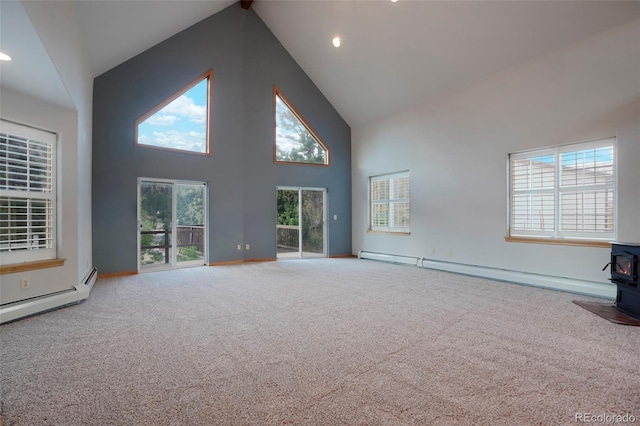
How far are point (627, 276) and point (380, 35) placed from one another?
16.3 feet

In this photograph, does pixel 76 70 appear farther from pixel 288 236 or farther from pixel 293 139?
pixel 288 236

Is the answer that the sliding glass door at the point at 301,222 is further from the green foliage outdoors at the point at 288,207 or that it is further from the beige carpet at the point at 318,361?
the beige carpet at the point at 318,361

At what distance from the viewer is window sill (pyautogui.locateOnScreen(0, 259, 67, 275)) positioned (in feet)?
10.3

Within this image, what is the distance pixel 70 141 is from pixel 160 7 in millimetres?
Answer: 2527

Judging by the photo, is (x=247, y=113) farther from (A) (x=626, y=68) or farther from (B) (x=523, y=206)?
(A) (x=626, y=68)

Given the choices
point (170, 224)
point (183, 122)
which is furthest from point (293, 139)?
point (170, 224)

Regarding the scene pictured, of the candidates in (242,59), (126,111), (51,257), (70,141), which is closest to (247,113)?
(242,59)

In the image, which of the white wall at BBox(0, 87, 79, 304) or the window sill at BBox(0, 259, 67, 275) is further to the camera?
the white wall at BBox(0, 87, 79, 304)

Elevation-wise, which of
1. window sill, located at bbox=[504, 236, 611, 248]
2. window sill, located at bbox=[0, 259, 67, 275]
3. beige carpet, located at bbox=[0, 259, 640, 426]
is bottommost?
beige carpet, located at bbox=[0, 259, 640, 426]

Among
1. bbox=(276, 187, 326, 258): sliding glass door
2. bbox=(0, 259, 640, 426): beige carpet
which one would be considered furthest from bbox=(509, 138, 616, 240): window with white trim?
bbox=(276, 187, 326, 258): sliding glass door

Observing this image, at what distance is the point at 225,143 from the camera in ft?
22.0

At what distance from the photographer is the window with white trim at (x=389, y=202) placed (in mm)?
6887

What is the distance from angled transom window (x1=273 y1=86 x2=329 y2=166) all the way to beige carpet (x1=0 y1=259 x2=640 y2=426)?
4236 millimetres

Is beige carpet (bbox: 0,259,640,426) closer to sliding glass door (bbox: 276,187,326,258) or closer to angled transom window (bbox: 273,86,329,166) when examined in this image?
sliding glass door (bbox: 276,187,326,258)
